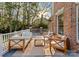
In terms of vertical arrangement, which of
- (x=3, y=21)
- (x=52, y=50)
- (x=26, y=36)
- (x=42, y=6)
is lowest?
(x=52, y=50)

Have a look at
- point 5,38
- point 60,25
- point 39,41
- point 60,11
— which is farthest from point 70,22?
point 5,38

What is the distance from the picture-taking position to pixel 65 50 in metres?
5.20

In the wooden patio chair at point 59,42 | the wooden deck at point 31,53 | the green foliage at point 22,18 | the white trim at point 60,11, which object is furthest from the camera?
the white trim at point 60,11

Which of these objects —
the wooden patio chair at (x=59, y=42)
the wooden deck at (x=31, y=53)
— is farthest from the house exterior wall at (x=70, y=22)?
the wooden deck at (x=31, y=53)

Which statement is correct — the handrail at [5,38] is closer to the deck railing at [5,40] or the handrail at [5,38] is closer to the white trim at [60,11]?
the deck railing at [5,40]

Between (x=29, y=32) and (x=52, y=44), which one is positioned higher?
(x=29, y=32)

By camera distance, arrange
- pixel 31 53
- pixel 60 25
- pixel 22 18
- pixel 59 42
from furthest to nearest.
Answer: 1. pixel 60 25
2. pixel 59 42
3. pixel 31 53
4. pixel 22 18

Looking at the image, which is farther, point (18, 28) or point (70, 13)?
point (70, 13)

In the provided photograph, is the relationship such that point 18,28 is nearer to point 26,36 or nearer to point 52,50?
point 26,36

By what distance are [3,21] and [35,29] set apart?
2.72ft

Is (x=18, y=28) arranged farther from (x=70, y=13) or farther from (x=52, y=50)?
(x=70, y=13)

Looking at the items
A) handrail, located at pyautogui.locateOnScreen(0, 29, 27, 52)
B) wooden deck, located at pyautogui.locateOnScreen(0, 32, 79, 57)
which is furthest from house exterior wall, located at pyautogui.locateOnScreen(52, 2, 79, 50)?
handrail, located at pyautogui.locateOnScreen(0, 29, 27, 52)

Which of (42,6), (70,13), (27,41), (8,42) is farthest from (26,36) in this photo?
(70,13)

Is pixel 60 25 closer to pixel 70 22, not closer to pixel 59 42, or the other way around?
pixel 70 22
